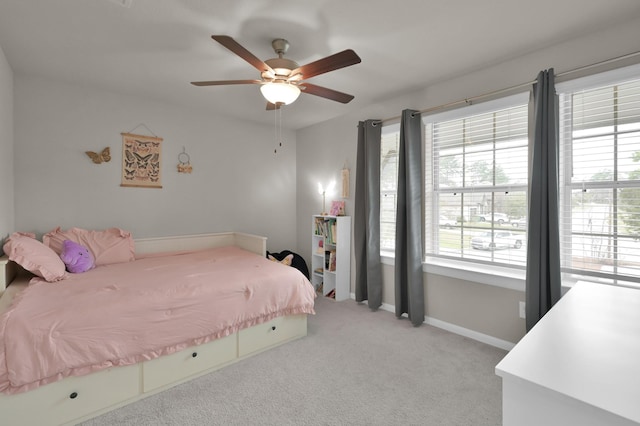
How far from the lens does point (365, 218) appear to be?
3.54m

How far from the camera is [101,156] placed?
3.12m

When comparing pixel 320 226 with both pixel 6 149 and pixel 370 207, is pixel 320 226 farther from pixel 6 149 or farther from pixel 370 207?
pixel 6 149

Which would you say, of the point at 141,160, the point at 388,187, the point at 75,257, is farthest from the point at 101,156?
the point at 388,187

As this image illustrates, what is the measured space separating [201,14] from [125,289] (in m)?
1.85

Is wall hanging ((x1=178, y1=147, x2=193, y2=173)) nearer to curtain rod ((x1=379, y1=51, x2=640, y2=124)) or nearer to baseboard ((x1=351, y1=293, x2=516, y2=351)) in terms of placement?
curtain rod ((x1=379, y1=51, x2=640, y2=124))

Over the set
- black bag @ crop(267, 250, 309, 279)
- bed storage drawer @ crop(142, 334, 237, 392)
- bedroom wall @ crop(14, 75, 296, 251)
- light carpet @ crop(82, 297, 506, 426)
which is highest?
bedroom wall @ crop(14, 75, 296, 251)

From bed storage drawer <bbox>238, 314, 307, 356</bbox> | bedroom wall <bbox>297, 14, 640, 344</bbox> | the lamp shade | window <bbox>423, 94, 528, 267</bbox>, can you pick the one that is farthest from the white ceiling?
bed storage drawer <bbox>238, 314, 307, 356</bbox>

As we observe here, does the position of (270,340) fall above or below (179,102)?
below

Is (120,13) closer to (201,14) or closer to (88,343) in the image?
(201,14)

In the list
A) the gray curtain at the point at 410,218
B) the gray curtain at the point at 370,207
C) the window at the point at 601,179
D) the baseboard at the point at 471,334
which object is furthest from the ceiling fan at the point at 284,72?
the baseboard at the point at 471,334

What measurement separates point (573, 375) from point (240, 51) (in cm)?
195

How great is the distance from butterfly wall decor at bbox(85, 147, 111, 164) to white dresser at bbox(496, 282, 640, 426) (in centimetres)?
367

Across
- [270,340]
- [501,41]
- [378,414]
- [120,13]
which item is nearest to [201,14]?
[120,13]

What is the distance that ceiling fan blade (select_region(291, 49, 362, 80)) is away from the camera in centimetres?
176
